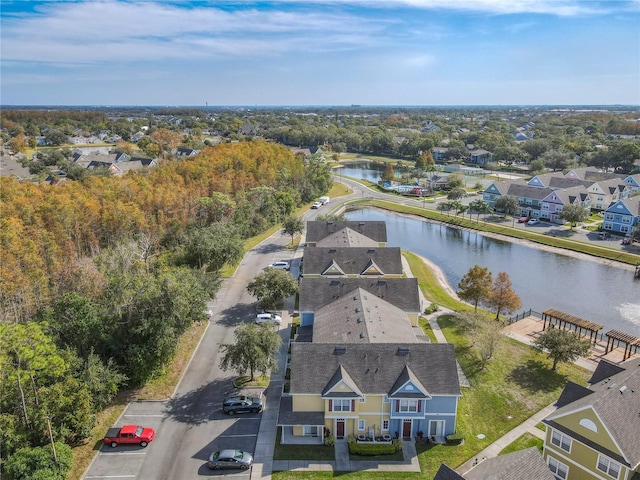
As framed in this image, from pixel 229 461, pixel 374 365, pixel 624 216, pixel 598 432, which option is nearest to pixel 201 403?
pixel 229 461

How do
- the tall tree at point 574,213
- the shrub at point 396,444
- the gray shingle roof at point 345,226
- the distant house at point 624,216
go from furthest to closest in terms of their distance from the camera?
the tall tree at point 574,213, the distant house at point 624,216, the gray shingle roof at point 345,226, the shrub at point 396,444

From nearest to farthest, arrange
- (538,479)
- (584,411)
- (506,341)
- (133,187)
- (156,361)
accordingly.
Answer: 1. (538,479)
2. (584,411)
3. (156,361)
4. (506,341)
5. (133,187)

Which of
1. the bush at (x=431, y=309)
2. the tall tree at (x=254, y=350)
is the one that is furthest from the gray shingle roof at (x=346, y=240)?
the tall tree at (x=254, y=350)

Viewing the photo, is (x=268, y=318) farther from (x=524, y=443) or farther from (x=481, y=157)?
(x=481, y=157)

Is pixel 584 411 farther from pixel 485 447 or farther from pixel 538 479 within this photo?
pixel 485 447

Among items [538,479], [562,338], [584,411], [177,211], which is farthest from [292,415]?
[177,211]

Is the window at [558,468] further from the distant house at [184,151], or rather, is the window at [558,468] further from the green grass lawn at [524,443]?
the distant house at [184,151]
